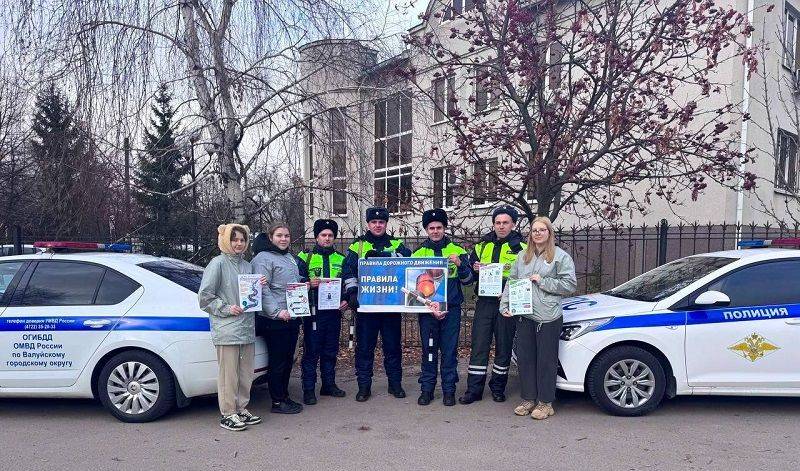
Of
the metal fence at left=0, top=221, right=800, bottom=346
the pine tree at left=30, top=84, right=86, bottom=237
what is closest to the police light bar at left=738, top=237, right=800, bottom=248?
the metal fence at left=0, top=221, right=800, bottom=346

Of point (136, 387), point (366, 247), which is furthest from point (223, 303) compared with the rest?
point (366, 247)

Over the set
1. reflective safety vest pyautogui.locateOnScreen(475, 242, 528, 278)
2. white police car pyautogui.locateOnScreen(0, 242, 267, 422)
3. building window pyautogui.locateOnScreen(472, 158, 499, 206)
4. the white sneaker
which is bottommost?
the white sneaker

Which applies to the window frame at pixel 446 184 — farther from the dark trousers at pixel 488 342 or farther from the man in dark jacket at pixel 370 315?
the dark trousers at pixel 488 342

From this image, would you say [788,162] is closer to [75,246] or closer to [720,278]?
[720,278]

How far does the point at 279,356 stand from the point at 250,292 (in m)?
0.84

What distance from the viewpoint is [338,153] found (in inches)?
296

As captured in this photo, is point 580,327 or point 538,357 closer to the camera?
point 538,357

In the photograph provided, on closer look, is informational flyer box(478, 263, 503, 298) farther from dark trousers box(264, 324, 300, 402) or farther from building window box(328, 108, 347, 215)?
building window box(328, 108, 347, 215)

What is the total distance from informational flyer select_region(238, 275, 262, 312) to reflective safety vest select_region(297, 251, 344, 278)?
0.91 m

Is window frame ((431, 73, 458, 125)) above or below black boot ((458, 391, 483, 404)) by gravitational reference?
above

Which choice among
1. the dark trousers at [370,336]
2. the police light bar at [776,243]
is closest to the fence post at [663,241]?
the police light bar at [776,243]

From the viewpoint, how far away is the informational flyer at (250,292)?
490cm

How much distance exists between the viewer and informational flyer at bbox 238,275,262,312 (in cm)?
490

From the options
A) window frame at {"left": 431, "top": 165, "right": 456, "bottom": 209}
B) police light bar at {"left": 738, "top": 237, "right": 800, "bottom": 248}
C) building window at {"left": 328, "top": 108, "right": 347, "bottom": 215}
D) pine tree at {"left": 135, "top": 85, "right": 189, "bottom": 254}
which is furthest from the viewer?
window frame at {"left": 431, "top": 165, "right": 456, "bottom": 209}
